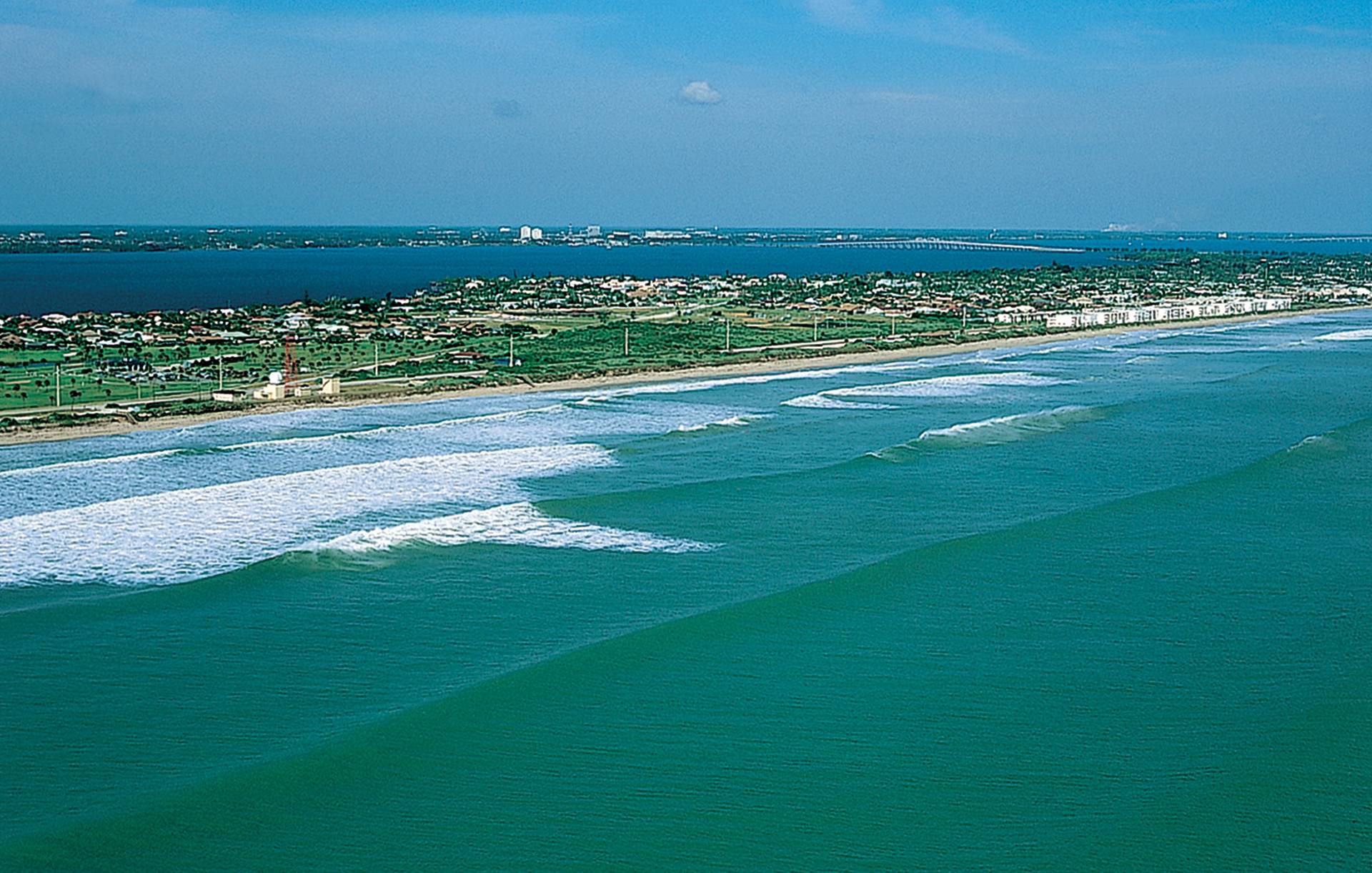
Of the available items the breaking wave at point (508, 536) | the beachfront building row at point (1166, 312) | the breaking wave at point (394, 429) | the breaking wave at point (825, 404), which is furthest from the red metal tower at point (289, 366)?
the beachfront building row at point (1166, 312)

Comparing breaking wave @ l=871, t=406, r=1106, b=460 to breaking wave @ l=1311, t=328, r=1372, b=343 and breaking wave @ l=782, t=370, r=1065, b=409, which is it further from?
breaking wave @ l=1311, t=328, r=1372, b=343

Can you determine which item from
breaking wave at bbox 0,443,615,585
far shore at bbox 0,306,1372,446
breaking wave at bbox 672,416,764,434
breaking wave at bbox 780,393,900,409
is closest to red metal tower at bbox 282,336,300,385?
far shore at bbox 0,306,1372,446

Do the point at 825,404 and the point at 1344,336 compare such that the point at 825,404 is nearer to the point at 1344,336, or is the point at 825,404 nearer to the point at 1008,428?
the point at 1008,428

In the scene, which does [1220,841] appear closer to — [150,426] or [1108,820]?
[1108,820]

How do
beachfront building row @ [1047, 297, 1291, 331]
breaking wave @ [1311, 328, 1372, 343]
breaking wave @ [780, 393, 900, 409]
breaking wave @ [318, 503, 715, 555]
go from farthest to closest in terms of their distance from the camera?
beachfront building row @ [1047, 297, 1291, 331] → breaking wave @ [1311, 328, 1372, 343] → breaking wave @ [780, 393, 900, 409] → breaking wave @ [318, 503, 715, 555]

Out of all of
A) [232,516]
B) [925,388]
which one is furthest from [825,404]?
[232,516]

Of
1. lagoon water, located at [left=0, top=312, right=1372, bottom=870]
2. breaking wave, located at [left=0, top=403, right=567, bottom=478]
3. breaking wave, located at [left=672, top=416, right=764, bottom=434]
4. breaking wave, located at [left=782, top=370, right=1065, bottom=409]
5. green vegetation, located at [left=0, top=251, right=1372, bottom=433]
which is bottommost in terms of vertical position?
lagoon water, located at [left=0, top=312, right=1372, bottom=870]

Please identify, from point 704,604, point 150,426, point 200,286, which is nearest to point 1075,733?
point 704,604
